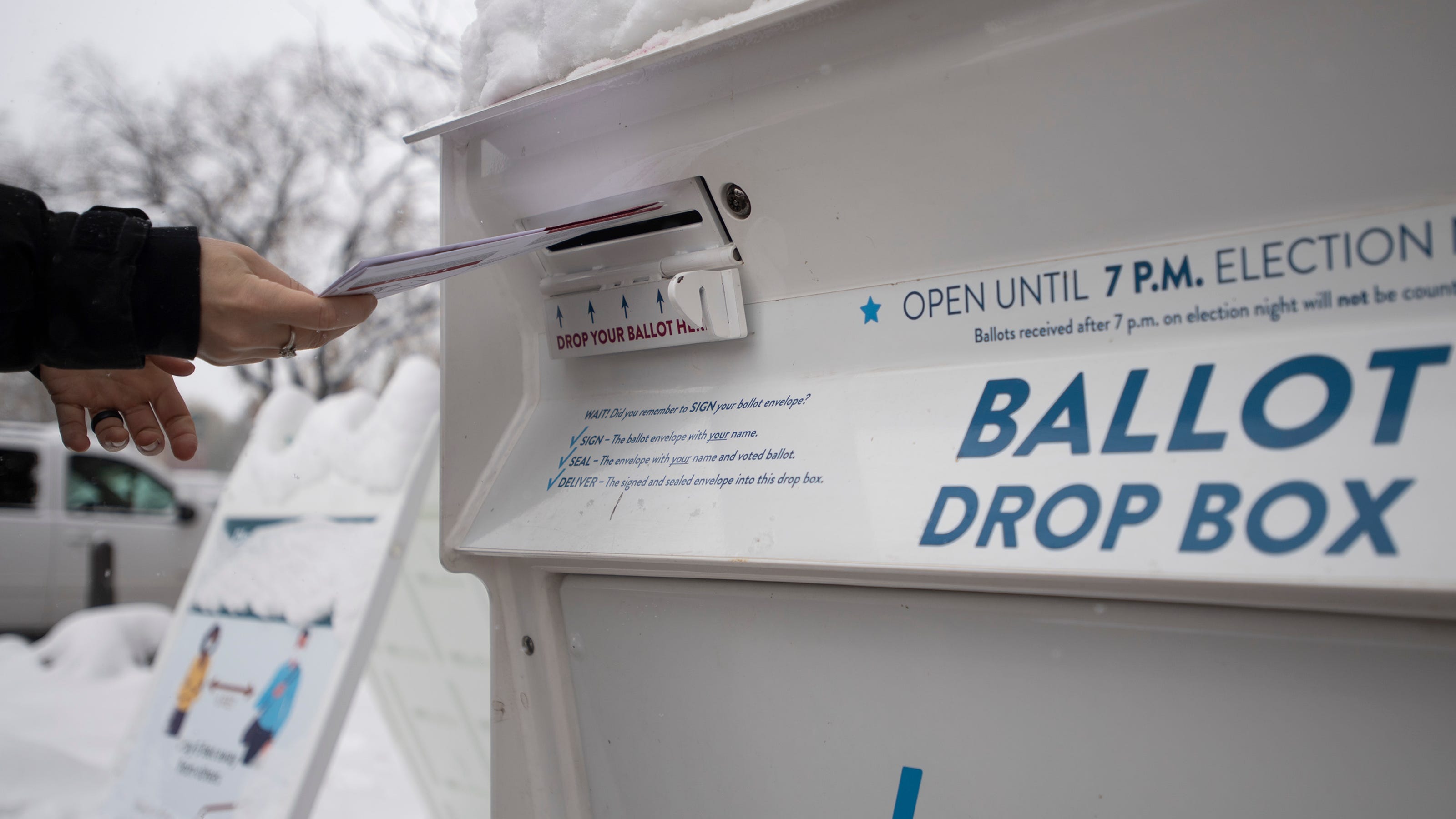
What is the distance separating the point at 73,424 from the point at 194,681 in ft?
5.47

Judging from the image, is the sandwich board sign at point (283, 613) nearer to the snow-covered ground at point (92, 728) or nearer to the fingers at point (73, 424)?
the snow-covered ground at point (92, 728)

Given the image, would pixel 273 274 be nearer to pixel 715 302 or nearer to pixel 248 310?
pixel 248 310

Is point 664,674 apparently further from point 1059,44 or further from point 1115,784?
point 1059,44

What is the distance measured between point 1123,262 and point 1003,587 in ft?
1.39

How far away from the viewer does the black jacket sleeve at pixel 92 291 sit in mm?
1129

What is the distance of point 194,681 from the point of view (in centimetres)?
280

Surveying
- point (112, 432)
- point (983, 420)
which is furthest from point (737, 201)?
point (112, 432)

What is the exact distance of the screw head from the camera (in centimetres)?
134

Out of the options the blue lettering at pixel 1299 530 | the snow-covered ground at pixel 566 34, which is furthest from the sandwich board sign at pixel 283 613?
the blue lettering at pixel 1299 530

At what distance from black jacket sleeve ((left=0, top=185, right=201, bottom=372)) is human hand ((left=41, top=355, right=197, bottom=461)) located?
0.31 metres

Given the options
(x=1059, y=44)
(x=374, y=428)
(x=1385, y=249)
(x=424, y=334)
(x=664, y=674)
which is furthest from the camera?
(x=424, y=334)

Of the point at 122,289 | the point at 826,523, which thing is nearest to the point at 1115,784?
the point at 826,523

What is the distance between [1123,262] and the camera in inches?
42.1

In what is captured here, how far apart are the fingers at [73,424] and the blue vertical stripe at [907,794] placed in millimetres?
1428
